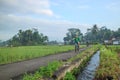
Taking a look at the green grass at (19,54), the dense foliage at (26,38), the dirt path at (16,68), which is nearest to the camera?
the dirt path at (16,68)

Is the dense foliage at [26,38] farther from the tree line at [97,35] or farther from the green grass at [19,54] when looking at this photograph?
the green grass at [19,54]

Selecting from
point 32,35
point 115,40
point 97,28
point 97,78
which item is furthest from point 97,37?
point 97,78

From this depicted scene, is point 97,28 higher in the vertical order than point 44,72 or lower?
higher

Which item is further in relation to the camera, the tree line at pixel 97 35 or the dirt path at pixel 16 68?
the tree line at pixel 97 35

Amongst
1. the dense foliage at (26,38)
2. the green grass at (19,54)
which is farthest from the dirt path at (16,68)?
the dense foliage at (26,38)

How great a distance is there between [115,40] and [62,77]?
7758 centimetres

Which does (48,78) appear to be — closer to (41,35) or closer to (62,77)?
(62,77)

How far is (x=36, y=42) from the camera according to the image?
3600 inches

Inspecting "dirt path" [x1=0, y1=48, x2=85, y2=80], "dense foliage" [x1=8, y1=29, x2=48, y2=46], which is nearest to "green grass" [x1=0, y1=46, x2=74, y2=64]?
"dirt path" [x1=0, y1=48, x2=85, y2=80]

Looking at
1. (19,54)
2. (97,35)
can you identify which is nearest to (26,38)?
(97,35)

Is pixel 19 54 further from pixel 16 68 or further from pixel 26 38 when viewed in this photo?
pixel 26 38

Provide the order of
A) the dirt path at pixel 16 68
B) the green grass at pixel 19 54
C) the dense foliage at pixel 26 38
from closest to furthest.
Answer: the dirt path at pixel 16 68 < the green grass at pixel 19 54 < the dense foliage at pixel 26 38

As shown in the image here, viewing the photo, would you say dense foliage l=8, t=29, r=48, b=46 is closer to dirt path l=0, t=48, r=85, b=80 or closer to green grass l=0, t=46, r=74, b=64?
green grass l=0, t=46, r=74, b=64

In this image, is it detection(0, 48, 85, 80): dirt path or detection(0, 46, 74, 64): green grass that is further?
detection(0, 46, 74, 64): green grass
